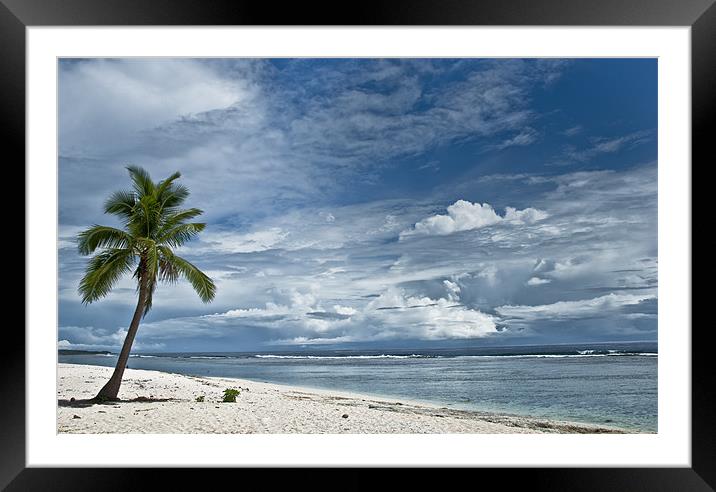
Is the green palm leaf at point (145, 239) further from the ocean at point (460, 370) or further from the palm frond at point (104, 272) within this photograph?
the ocean at point (460, 370)

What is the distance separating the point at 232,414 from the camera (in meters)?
6.70

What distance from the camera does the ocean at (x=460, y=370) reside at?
34.5 feet

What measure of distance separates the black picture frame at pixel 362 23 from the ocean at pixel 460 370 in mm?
7498

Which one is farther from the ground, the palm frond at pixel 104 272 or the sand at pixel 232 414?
the palm frond at pixel 104 272

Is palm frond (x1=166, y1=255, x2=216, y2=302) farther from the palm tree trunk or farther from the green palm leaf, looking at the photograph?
the palm tree trunk

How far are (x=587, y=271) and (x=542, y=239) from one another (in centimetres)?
100

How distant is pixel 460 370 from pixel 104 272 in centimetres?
753

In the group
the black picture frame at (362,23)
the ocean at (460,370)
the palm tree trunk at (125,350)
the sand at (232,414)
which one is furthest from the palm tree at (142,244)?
the ocean at (460,370)

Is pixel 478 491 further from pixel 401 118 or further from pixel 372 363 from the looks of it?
pixel 372 363

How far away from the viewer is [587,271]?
10.2m

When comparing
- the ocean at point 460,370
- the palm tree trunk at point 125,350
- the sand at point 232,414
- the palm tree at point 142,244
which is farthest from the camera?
the ocean at point 460,370

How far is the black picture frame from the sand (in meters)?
2.27

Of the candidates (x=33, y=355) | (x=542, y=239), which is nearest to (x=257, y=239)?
(x=542, y=239)

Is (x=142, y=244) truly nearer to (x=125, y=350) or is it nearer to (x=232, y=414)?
(x=125, y=350)
